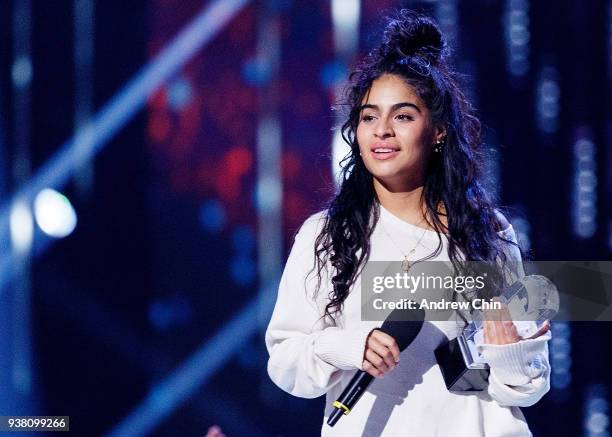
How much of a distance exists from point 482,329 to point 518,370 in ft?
0.28

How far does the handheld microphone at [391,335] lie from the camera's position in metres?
1.33

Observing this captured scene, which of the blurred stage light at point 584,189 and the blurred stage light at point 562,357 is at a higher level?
the blurred stage light at point 584,189

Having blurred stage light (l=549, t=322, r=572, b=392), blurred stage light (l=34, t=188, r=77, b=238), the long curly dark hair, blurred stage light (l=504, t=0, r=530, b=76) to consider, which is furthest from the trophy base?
blurred stage light (l=34, t=188, r=77, b=238)

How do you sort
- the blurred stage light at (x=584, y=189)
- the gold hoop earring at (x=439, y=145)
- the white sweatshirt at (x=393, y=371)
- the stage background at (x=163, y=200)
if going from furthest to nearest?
1. the stage background at (x=163, y=200)
2. the blurred stage light at (x=584, y=189)
3. the gold hoop earring at (x=439, y=145)
4. the white sweatshirt at (x=393, y=371)

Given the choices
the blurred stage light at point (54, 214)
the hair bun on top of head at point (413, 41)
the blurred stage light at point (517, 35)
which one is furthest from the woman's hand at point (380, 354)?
the blurred stage light at point (54, 214)

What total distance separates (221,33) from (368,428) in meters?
1.67

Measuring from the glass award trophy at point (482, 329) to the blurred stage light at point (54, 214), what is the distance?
1663 mm

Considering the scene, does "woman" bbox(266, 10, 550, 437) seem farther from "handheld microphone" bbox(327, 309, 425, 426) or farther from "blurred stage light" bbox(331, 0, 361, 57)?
"blurred stage light" bbox(331, 0, 361, 57)

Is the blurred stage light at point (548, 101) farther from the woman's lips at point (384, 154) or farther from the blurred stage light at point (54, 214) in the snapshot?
the blurred stage light at point (54, 214)

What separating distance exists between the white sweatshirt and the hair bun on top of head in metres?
0.31

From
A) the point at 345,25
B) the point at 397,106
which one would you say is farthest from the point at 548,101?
the point at 397,106

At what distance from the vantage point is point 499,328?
1.35 m

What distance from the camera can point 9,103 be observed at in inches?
110

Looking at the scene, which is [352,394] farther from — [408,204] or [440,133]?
[440,133]
